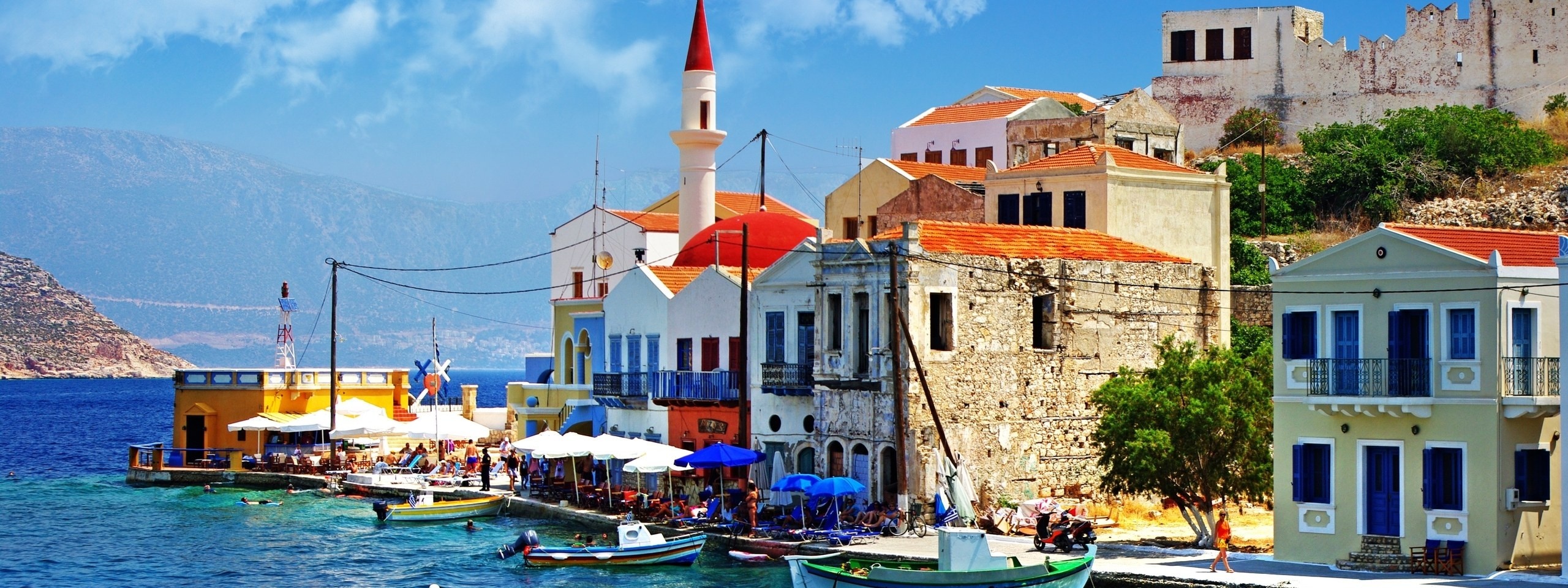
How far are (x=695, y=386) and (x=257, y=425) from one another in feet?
63.0

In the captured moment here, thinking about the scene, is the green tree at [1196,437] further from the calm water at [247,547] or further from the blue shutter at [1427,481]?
the calm water at [247,547]

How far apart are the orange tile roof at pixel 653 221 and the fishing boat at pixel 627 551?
25.6 m

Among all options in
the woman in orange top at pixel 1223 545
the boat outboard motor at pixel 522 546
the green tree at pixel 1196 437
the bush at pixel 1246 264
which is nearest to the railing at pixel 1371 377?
the woman in orange top at pixel 1223 545

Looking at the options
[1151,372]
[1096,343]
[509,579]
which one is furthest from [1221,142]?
[509,579]

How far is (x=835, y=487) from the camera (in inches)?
1460

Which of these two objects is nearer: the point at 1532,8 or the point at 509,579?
the point at 509,579

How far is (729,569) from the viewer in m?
36.2

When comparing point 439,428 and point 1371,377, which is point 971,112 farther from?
point 1371,377

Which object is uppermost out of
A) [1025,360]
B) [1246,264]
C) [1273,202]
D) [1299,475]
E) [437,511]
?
[1273,202]

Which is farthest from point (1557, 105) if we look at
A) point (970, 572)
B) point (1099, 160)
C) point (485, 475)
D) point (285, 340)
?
point (285, 340)

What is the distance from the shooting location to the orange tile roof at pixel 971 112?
213 ft

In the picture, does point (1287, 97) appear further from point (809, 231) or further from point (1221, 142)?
point (809, 231)

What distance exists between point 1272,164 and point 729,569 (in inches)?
1302

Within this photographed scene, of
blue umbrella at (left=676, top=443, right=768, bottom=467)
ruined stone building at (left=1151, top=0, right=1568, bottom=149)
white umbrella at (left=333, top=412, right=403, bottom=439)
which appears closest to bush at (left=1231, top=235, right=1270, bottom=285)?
ruined stone building at (left=1151, top=0, right=1568, bottom=149)
